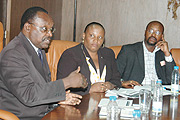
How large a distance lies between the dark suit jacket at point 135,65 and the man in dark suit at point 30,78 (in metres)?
1.66

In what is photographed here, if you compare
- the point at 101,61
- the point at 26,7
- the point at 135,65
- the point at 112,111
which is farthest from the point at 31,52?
the point at 26,7

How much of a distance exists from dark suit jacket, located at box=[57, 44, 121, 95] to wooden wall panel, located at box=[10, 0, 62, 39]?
134 cm

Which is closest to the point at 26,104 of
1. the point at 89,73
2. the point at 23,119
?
the point at 23,119

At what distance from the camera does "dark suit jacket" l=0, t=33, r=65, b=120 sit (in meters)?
1.96

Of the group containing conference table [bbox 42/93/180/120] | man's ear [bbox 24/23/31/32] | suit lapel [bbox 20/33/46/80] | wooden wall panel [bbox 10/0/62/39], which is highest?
wooden wall panel [bbox 10/0/62/39]

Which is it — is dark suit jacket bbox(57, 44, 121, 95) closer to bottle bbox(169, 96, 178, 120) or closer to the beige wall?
bottle bbox(169, 96, 178, 120)

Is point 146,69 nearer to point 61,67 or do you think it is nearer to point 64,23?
point 61,67

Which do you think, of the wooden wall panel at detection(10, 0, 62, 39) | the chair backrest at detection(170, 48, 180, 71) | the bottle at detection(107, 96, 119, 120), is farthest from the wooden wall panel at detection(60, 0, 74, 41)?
the bottle at detection(107, 96, 119, 120)

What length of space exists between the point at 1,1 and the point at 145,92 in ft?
9.00

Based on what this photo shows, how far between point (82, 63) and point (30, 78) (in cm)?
116

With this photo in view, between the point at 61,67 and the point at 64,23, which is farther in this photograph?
the point at 64,23

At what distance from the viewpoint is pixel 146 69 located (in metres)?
3.89

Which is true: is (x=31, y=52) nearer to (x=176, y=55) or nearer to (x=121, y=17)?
(x=176, y=55)

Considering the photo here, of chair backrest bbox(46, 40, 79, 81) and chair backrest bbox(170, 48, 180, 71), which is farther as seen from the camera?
chair backrest bbox(170, 48, 180, 71)
